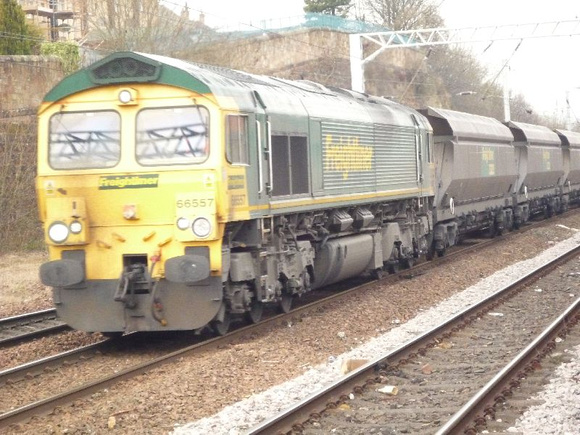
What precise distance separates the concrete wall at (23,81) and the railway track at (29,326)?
39.3 feet

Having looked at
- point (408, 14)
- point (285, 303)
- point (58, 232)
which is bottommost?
point (285, 303)

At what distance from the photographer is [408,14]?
211 feet

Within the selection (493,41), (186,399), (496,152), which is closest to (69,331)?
(186,399)

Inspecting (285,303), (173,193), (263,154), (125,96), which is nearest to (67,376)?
(173,193)

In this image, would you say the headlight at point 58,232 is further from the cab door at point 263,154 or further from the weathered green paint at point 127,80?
the cab door at point 263,154

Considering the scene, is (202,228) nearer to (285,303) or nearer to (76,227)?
(76,227)

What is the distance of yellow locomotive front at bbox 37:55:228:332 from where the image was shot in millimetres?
10812

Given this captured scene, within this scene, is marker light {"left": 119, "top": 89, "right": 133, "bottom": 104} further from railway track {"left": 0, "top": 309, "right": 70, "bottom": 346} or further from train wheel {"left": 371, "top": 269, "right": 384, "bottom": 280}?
train wheel {"left": 371, "top": 269, "right": 384, "bottom": 280}

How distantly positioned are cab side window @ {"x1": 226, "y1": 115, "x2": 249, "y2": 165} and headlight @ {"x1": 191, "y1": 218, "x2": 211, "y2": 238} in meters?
0.86

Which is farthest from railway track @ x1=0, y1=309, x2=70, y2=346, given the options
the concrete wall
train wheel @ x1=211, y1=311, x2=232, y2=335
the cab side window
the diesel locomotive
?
the concrete wall

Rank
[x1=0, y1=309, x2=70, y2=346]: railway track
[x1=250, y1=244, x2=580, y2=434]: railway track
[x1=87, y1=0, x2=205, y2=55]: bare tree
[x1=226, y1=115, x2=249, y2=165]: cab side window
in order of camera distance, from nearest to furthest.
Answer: [x1=250, y1=244, x2=580, y2=434]: railway track → [x1=226, y1=115, x2=249, y2=165]: cab side window → [x1=0, y1=309, x2=70, y2=346]: railway track → [x1=87, y1=0, x2=205, y2=55]: bare tree

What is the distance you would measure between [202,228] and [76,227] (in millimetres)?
1507

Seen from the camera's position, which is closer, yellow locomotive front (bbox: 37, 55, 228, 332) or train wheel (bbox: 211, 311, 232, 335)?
yellow locomotive front (bbox: 37, 55, 228, 332)

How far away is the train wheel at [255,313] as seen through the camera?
12.7 meters
